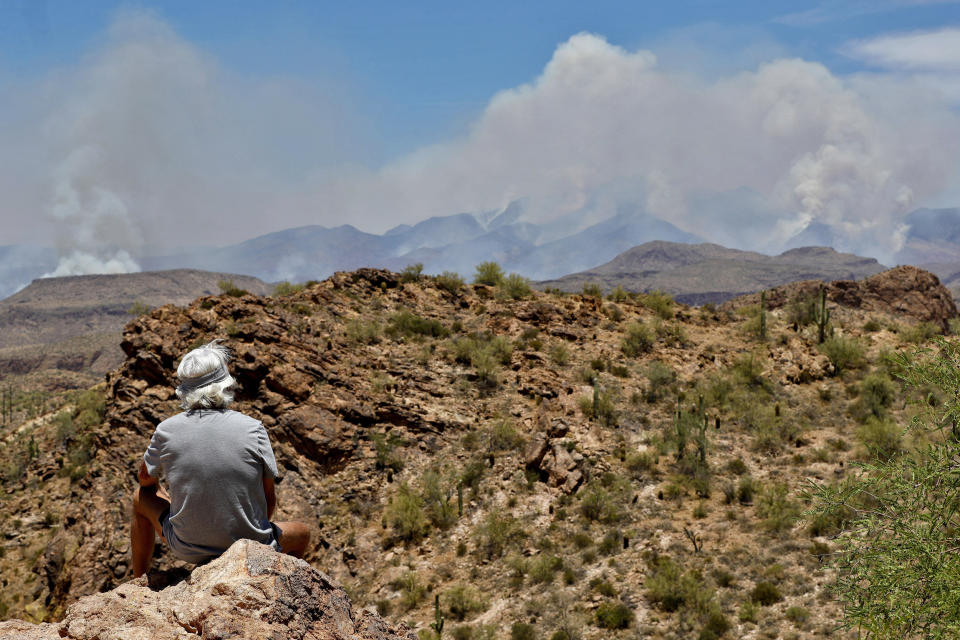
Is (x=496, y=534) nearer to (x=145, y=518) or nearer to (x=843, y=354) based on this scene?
(x=145, y=518)

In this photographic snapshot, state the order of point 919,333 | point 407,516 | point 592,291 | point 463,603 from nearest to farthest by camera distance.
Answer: point 463,603 → point 407,516 → point 919,333 → point 592,291

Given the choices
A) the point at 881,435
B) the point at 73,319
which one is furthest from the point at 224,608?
the point at 73,319

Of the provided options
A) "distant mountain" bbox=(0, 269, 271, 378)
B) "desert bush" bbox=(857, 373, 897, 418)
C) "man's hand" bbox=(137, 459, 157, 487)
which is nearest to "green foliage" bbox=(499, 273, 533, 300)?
"desert bush" bbox=(857, 373, 897, 418)

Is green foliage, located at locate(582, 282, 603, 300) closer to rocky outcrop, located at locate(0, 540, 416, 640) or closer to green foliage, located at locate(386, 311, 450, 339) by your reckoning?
green foliage, located at locate(386, 311, 450, 339)

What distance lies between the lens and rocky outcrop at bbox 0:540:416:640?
7.71 feet

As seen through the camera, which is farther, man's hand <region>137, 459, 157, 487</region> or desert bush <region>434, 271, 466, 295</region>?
desert bush <region>434, 271, 466, 295</region>

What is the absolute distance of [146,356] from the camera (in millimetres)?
13617

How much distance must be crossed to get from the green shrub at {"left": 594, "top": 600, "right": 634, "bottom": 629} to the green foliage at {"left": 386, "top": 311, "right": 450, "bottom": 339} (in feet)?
37.1

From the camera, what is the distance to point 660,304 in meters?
22.6

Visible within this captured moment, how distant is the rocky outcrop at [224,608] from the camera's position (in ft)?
7.71

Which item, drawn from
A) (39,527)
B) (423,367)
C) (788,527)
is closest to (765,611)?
(788,527)

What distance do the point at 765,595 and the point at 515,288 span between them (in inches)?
619

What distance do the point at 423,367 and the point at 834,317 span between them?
15.6m

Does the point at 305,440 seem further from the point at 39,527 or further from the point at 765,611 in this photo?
the point at 765,611
